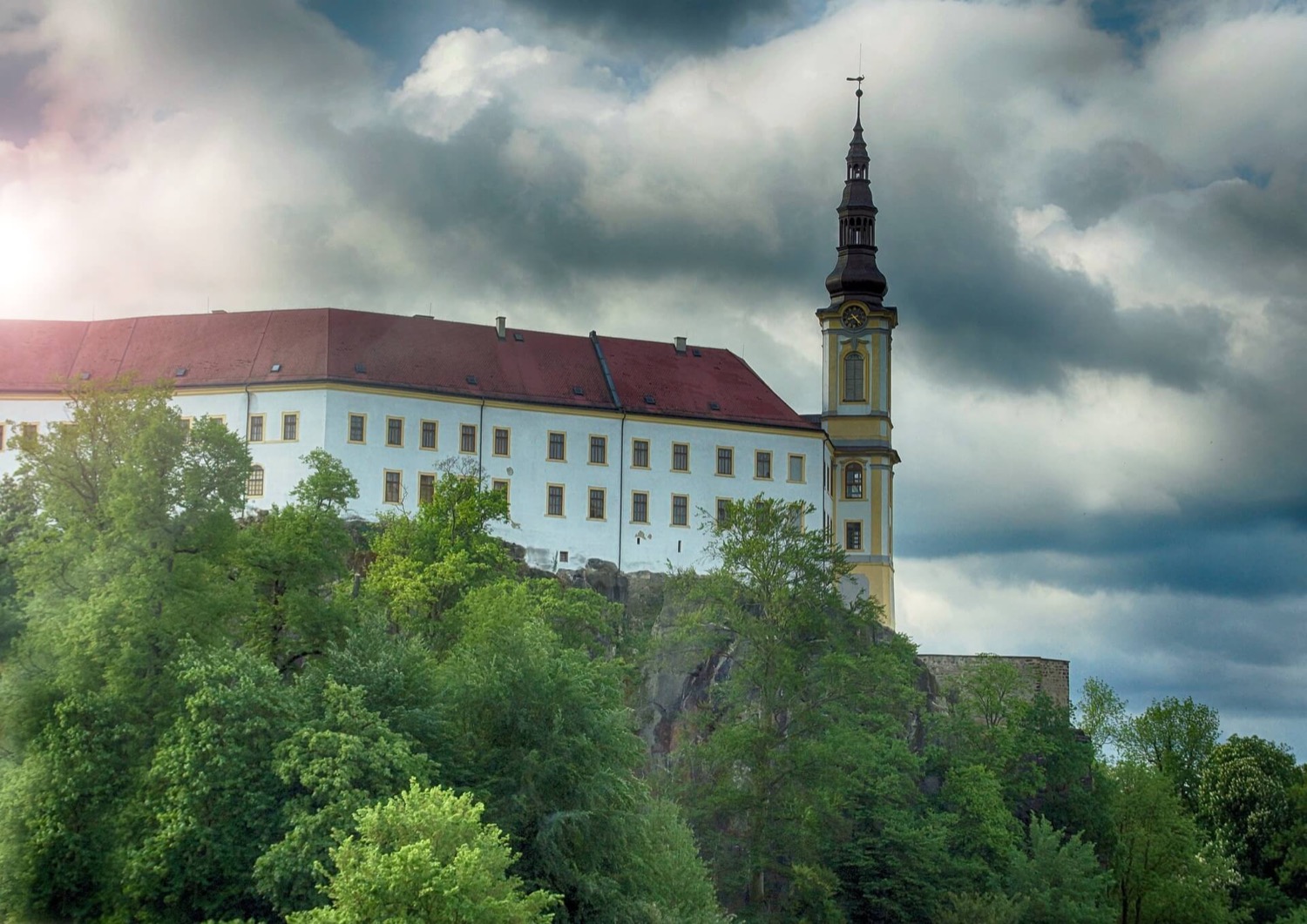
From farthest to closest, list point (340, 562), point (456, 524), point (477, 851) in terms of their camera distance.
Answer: point (456, 524)
point (340, 562)
point (477, 851)

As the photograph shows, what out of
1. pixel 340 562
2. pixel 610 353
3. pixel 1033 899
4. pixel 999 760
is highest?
pixel 610 353

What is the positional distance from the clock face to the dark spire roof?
2.31ft

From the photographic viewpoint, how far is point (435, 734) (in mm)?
37594

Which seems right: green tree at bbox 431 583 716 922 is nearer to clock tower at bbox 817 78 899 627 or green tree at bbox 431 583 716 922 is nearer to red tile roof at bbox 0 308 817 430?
red tile roof at bbox 0 308 817 430

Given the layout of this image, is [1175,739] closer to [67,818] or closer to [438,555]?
[438,555]

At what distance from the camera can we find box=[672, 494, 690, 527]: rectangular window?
231 feet

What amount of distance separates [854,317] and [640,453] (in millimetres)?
12757

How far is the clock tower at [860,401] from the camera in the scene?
76.4m

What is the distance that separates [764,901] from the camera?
48.9 m

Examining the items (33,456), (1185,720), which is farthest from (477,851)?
(1185,720)

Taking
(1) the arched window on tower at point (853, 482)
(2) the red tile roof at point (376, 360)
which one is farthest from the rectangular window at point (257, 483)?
(1) the arched window on tower at point (853, 482)

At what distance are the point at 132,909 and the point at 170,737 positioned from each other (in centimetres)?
331

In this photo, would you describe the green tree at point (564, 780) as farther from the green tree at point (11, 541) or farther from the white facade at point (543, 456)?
the white facade at point (543, 456)

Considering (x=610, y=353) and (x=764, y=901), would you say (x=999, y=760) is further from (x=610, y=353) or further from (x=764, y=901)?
(x=610, y=353)
